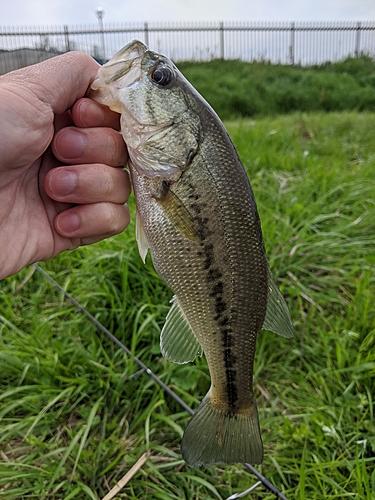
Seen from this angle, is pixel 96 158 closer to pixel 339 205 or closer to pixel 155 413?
pixel 155 413

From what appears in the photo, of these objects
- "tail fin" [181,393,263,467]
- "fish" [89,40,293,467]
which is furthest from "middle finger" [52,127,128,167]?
"tail fin" [181,393,263,467]

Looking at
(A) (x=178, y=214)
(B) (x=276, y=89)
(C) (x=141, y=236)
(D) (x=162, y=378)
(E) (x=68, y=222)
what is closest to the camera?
(A) (x=178, y=214)

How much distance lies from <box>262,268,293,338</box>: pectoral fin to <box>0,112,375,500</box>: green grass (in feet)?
2.90

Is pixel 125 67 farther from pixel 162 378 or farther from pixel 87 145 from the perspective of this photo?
pixel 162 378

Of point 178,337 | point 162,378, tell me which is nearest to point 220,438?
point 178,337

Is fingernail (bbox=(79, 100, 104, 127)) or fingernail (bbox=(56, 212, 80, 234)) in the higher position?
fingernail (bbox=(79, 100, 104, 127))

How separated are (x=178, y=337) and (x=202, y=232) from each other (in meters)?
0.42

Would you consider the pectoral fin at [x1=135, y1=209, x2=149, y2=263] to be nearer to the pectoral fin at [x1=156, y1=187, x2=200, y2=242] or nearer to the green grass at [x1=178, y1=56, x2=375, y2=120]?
the pectoral fin at [x1=156, y1=187, x2=200, y2=242]

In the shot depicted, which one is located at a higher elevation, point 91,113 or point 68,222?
point 91,113

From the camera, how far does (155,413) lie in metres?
2.59

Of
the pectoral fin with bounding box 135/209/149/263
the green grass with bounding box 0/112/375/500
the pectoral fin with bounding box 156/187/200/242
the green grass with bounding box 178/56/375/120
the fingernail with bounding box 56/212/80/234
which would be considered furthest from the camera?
the green grass with bounding box 178/56/375/120

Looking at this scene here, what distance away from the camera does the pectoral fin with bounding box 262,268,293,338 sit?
1.61m

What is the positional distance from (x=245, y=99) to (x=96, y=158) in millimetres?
10068

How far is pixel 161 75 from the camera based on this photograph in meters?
1.60
